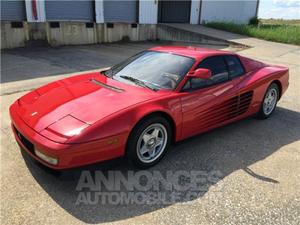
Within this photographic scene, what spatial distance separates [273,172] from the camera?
374 cm

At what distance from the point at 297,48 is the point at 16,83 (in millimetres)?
13402

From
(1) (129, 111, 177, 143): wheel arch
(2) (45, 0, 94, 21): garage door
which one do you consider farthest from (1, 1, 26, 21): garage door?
Answer: (1) (129, 111, 177, 143): wheel arch

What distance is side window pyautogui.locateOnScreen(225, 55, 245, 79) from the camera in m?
4.71

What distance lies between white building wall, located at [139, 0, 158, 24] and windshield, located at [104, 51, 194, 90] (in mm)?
14017

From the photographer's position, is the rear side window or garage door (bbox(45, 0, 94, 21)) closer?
the rear side window

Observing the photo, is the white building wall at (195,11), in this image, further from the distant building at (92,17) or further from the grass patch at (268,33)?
the grass patch at (268,33)

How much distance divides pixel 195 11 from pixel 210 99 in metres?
18.4

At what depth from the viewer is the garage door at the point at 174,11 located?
21.0m

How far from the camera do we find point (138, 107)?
11.2 ft

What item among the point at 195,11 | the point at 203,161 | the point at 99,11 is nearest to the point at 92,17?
the point at 99,11

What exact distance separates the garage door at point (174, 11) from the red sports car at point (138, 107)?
17.0m

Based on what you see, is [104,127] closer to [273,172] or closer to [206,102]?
[206,102]

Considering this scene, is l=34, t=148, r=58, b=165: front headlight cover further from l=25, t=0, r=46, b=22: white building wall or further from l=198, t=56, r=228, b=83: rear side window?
l=25, t=0, r=46, b=22: white building wall

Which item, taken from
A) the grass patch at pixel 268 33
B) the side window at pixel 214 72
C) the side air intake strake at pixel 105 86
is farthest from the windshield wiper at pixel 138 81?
the grass patch at pixel 268 33
